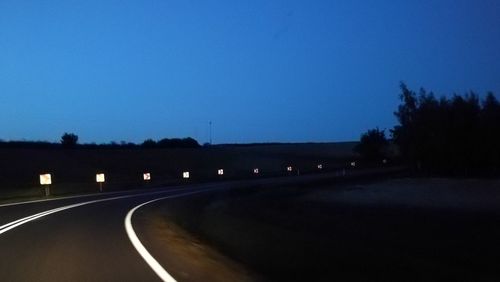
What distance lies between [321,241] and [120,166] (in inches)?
3522

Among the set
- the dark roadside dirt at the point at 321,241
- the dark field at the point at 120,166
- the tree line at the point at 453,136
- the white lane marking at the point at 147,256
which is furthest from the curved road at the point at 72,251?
the tree line at the point at 453,136

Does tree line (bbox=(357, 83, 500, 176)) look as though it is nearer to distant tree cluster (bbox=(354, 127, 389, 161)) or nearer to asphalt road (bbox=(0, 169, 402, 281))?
distant tree cluster (bbox=(354, 127, 389, 161))

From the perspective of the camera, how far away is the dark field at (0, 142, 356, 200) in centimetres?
7056

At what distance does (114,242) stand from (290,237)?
5456mm

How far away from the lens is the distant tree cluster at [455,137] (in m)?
95.9

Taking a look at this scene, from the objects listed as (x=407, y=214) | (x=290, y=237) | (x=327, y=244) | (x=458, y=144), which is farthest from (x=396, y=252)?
(x=458, y=144)

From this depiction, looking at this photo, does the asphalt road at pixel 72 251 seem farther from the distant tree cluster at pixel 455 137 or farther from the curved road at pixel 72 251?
the distant tree cluster at pixel 455 137

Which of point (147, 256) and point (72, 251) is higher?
point (72, 251)

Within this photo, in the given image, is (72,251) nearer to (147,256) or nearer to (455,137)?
(147,256)

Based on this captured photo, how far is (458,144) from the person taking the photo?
9675 cm

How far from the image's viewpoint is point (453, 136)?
97.7 metres

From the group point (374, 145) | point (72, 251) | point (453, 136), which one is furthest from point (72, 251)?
point (374, 145)

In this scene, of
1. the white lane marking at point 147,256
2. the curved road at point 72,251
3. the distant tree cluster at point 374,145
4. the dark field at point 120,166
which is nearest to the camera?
the white lane marking at point 147,256

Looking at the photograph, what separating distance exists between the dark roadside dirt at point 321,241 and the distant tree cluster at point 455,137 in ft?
172
